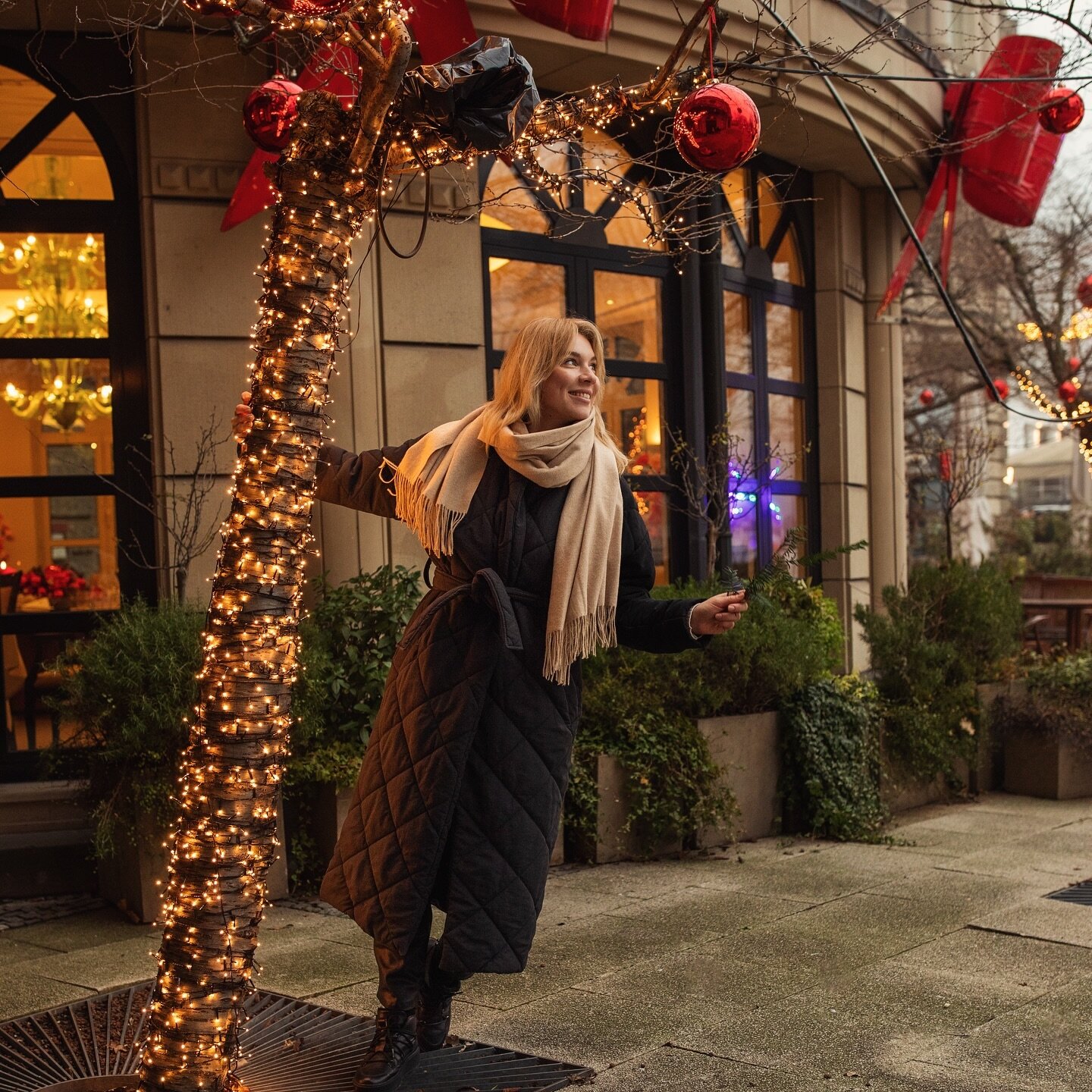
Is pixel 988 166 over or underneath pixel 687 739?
over

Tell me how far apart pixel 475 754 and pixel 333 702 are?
2.67 m

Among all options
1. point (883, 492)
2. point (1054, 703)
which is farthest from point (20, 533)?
point (883, 492)

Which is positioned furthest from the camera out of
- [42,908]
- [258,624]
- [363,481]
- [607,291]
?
[607,291]

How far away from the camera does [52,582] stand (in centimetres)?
748

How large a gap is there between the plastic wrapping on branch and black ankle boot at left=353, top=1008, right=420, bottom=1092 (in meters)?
2.52

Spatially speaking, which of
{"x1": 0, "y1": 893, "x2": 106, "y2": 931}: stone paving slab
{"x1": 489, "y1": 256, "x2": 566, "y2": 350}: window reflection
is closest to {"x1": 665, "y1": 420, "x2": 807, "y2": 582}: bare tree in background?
{"x1": 489, "y1": 256, "x2": 566, "y2": 350}: window reflection

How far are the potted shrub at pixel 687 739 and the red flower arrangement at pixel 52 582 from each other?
114 inches

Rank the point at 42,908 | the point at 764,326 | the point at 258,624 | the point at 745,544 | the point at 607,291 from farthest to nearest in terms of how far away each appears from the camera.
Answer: the point at 764,326 < the point at 745,544 < the point at 607,291 < the point at 42,908 < the point at 258,624

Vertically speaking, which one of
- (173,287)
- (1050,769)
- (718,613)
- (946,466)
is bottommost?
(1050,769)

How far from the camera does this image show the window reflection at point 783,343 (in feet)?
35.7

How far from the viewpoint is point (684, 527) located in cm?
959

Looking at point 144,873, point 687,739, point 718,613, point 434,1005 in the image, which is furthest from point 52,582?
point 718,613

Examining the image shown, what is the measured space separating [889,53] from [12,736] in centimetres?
772

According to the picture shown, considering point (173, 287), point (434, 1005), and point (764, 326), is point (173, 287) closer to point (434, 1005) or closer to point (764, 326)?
point (434, 1005)
